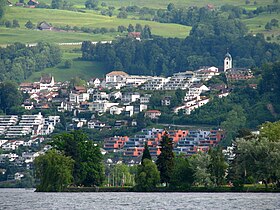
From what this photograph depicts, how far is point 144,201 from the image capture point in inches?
5399

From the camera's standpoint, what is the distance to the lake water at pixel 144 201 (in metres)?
128

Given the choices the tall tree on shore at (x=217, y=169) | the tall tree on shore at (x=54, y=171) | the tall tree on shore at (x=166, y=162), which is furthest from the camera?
the tall tree on shore at (x=166, y=162)

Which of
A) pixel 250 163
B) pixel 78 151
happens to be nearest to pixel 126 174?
pixel 78 151

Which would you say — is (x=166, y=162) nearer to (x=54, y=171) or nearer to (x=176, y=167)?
(x=176, y=167)

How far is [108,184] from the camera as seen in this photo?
7101 inches

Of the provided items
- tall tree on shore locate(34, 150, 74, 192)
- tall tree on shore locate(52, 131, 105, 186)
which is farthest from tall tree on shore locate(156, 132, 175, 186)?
tall tree on shore locate(34, 150, 74, 192)

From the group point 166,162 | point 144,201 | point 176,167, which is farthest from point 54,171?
point 144,201

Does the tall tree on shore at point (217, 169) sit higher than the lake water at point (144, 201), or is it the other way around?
the tall tree on shore at point (217, 169)

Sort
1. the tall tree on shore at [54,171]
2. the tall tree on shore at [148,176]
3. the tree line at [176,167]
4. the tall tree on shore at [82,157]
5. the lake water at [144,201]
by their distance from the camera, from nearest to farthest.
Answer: the lake water at [144,201] < the tree line at [176,167] < the tall tree on shore at [148,176] < the tall tree on shore at [54,171] < the tall tree on shore at [82,157]

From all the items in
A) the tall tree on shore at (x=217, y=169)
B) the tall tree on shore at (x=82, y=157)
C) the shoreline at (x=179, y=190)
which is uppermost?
the tall tree on shore at (x=82, y=157)

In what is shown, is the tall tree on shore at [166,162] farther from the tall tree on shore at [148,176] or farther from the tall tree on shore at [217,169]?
the tall tree on shore at [217,169]

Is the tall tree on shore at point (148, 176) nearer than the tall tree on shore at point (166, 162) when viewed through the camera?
Yes

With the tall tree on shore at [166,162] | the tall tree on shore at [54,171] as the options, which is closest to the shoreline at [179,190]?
the tall tree on shore at [54,171]

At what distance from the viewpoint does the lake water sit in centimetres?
12812
